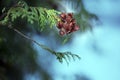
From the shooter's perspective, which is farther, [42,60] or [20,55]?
[42,60]

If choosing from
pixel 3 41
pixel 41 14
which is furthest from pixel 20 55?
pixel 41 14

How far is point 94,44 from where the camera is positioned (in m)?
3.12

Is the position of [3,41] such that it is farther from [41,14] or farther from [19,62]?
[41,14]

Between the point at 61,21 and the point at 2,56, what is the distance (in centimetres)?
123

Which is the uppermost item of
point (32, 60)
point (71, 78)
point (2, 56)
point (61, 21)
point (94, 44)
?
point (94, 44)

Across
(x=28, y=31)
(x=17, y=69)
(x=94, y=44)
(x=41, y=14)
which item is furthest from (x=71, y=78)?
(x=41, y=14)

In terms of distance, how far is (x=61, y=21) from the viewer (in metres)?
1.35

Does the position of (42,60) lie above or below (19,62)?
above

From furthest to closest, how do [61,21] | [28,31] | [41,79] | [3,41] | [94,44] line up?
1. [94,44]
2. [41,79]
3. [28,31]
4. [3,41]
5. [61,21]

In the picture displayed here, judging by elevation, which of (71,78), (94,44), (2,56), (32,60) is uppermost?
(94,44)

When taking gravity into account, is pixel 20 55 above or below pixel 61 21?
above

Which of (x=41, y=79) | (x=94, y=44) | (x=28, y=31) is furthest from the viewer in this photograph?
(x=94, y=44)

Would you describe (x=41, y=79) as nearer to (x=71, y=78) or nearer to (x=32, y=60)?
(x=32, y=60)

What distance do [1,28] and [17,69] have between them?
1.57 ft
